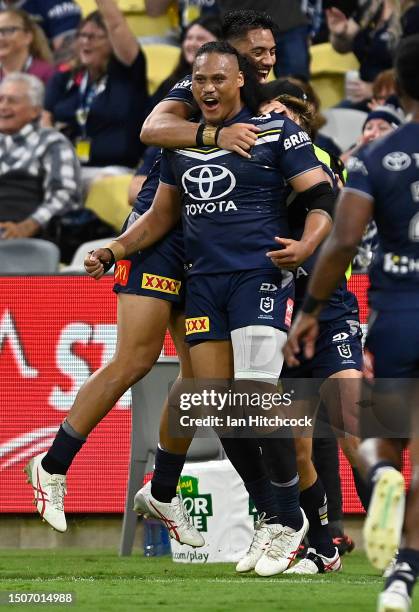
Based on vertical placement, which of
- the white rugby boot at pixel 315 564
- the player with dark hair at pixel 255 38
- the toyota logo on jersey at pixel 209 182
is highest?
the player with dark hair at pixel 255 38

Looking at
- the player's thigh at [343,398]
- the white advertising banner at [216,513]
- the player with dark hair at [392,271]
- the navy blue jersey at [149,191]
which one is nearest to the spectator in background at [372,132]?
the white advertising banner at [216,513]

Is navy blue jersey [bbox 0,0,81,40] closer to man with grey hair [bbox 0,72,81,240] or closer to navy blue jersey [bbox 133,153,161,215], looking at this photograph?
man with grey hair [bbox 0,72,81,240]

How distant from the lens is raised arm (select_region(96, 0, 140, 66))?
11.9 m

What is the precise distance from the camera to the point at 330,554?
290 inches

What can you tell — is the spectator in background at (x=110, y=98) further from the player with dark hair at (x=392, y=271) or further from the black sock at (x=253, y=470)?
the player with dark hair at (x=392, y=271)

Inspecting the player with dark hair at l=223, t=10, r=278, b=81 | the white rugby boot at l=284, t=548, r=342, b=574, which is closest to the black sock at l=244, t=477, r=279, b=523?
the white rugby boot at l=284, t=548, r=342, b=574

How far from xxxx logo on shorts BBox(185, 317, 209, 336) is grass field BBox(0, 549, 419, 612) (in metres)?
1.17

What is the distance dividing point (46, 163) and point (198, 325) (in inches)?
190

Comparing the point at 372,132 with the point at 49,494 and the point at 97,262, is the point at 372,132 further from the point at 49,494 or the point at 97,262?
the point at 49,494

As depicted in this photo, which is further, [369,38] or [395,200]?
[369,38]

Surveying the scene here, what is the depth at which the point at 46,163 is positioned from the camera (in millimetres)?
11328

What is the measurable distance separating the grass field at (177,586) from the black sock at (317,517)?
186mm

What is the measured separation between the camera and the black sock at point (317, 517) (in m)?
7.33

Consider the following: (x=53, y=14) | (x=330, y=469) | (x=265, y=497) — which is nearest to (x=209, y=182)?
(x=265, y=497)
